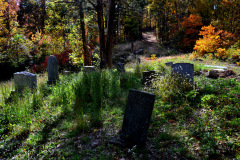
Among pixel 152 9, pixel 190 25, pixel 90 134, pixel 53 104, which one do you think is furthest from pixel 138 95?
pixel 152 9

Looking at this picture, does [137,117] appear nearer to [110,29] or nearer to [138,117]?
[138,117]

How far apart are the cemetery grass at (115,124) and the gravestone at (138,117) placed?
Result: 0.69 ft

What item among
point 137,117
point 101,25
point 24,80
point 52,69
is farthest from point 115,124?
point 101,25

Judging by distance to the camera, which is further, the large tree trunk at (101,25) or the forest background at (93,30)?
the forest background at (93,30)

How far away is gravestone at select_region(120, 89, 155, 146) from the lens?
332 centimetres

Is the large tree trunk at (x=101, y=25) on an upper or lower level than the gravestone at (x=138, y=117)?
upper

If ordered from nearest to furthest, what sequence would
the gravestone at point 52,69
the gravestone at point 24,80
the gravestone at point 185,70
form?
the gravestone at point 185,70 < the gravestone at point 24,80 < the gravestone at point 52,69

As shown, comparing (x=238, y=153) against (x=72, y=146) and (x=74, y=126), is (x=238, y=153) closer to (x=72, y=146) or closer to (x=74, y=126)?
(x=72, y=146)

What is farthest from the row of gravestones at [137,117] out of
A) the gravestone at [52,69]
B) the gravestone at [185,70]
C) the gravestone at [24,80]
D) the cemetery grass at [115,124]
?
the gravestone at [52,69]

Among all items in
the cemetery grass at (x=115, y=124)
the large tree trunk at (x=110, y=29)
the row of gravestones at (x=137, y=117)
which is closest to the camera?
the cemetery grass at (x=115, y=124)

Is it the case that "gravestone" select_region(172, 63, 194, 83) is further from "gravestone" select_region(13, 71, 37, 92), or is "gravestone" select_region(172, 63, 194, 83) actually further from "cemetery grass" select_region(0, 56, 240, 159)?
"gravestone" select_region(13, 71, 37, 92)

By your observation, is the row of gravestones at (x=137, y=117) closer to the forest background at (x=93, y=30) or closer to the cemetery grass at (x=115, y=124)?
the cemetery grass at (x=115, y=124)

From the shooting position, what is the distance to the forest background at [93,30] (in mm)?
10847

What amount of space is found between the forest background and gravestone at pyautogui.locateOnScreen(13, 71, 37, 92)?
181 inches
